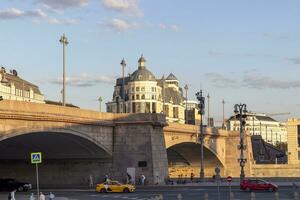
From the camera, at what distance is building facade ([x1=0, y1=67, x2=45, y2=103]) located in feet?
445

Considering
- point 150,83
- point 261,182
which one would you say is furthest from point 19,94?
point 261,182

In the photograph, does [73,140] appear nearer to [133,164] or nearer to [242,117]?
[133,164]

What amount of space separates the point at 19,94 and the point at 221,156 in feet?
211

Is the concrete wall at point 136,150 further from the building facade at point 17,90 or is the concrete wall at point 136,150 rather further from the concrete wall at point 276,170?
the building facade at point 17,90

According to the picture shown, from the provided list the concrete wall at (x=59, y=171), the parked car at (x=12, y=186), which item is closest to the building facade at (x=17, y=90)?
the concrete wall at (x=59, y=171)

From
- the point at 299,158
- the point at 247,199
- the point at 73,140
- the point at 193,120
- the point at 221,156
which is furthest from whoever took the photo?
the point at 193,120

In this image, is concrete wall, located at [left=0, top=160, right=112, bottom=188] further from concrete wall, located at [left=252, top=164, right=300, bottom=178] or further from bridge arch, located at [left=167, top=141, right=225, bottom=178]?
concrete wall, located at [left=252, top=164, right=300, bottom=178]

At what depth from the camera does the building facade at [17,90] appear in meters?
136

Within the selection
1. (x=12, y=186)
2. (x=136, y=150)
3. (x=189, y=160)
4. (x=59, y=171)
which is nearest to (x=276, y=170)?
(x=189, y=160)

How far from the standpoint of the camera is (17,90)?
5709 inches

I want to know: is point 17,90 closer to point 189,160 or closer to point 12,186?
point 189,160

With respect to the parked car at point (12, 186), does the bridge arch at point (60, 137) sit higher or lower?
higher

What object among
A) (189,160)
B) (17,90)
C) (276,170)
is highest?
(17,90)

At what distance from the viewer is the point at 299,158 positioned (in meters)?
145
